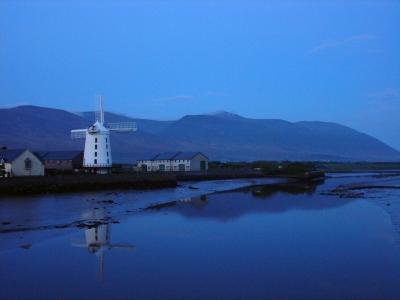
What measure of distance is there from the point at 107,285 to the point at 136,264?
6.83 ft

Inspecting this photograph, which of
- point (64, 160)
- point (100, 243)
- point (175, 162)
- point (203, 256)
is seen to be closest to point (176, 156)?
point (175, 162)

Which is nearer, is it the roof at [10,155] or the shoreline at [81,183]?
the shoreline at [81,183]

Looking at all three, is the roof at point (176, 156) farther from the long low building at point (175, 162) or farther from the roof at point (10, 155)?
the roof at point (10, 155)

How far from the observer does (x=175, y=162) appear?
232 ft

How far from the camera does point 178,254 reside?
536 inches

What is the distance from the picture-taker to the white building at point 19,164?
136 feet

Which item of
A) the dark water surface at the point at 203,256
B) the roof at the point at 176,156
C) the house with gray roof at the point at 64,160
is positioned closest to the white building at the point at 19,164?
the house with gray roof at the point at 64,160

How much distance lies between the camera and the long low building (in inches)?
2751

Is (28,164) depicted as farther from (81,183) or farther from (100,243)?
(100,243)

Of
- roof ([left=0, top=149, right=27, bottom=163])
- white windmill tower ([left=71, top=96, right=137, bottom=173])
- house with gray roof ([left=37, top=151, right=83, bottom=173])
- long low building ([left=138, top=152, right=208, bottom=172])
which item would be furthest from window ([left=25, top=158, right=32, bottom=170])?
long low building ([left=138, top=152, right=208, bottom=172])

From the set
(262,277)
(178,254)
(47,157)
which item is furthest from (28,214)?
(47,157)

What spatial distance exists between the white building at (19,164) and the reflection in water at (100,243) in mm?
25441

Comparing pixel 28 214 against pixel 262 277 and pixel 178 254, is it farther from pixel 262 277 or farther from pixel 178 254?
pixel 262 277

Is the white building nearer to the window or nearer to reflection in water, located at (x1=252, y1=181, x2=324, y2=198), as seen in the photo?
the window
